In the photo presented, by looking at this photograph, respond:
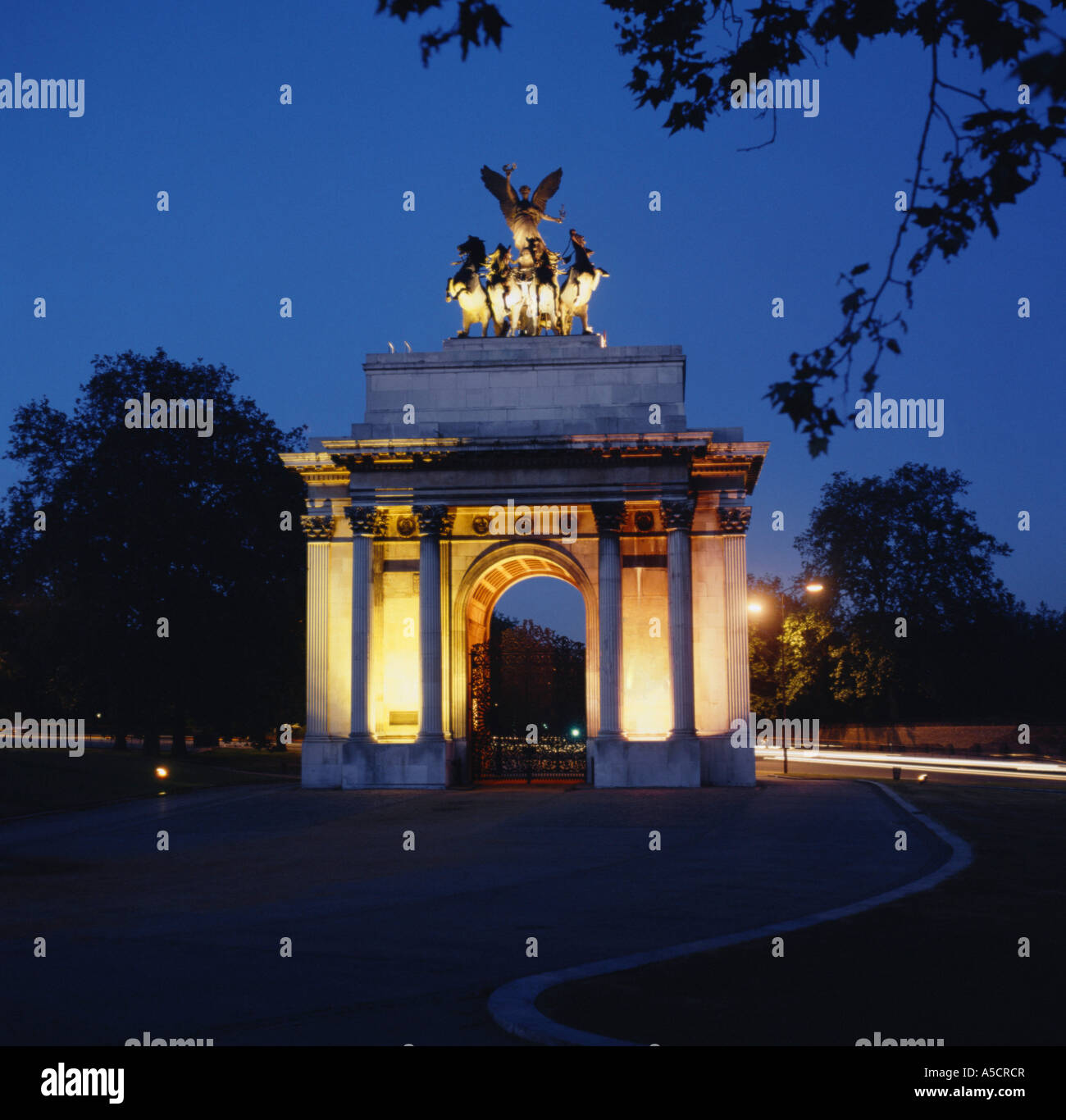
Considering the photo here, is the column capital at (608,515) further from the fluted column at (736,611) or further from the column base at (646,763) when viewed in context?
the column base at (646,763)

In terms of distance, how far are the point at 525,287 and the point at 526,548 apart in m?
10.1

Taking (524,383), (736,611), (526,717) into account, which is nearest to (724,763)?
(736,611)

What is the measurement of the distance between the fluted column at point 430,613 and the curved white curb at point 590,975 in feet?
85.8

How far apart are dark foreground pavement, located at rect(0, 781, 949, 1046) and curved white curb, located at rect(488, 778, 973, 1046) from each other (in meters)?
0.17

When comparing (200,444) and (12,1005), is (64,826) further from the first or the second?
(200,444)

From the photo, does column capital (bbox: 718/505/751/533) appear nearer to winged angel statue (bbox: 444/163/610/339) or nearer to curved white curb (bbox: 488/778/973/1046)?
winged angel statue (bbox: 444/163/610/339)

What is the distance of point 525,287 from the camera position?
147 feet

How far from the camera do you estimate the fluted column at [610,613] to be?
39.6m

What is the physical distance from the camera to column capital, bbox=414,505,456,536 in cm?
4097

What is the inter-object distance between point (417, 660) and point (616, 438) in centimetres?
1054

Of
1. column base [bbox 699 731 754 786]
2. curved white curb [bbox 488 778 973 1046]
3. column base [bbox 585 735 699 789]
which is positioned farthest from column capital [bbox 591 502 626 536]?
curved white curb [bbox 488 778 973 1046]

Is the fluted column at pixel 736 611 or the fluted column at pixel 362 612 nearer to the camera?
the fluted column at pixel 362 612

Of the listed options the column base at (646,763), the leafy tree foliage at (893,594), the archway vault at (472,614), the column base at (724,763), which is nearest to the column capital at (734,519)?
the archway vault at (472,614)

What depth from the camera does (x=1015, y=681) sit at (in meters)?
94.9
